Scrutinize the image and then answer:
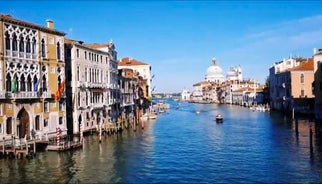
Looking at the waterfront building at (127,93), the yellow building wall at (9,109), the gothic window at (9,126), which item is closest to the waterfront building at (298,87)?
the waterfront building at (127,93)

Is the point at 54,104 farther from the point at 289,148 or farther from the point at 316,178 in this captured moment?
the point at 316,178

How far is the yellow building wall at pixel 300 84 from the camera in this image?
62281mm

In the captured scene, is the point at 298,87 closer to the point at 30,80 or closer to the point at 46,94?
the point at 46,94

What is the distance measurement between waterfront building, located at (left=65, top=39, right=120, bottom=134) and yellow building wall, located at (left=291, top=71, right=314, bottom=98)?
28.8 meters

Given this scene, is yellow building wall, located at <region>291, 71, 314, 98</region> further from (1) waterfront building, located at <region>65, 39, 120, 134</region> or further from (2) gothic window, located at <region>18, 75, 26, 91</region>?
(2) gothic window, located at <region>18, 75, 26, 91</region>

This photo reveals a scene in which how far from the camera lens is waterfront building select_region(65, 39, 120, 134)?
124ft

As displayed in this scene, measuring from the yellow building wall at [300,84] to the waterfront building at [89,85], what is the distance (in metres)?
28.8

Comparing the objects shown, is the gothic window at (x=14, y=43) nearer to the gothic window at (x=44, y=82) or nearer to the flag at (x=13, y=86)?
the flag at (x=13, y=86)

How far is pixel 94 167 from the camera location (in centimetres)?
2348

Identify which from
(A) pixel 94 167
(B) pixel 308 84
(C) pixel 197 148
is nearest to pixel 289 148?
(C) pixel 197 148

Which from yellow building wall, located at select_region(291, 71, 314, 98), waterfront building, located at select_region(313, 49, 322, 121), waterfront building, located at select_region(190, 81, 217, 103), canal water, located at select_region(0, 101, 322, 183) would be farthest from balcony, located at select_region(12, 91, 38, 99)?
waterfront building, located at select_region(190, 81, 217, 103)

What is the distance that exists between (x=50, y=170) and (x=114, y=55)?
29.3 metres

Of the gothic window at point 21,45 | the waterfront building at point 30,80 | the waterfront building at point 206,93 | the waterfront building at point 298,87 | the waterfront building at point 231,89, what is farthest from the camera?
the waterfront building at point 206,93

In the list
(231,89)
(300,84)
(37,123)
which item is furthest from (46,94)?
(231,89)
